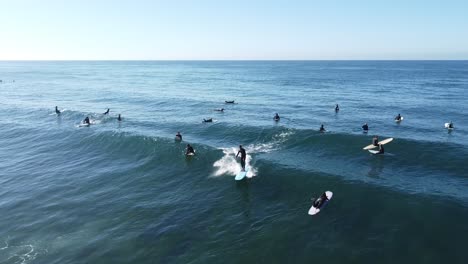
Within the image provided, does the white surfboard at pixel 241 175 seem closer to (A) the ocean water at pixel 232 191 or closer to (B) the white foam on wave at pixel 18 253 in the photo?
(A) the ocean water at pixel 232 191

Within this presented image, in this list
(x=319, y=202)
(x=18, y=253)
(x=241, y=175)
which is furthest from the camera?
(x=241, y=175)

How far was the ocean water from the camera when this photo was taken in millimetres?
20031

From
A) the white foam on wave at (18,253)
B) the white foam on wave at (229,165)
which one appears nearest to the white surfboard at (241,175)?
the white foam on wave at (229,165)

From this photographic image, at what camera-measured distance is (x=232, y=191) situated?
28.0 meters

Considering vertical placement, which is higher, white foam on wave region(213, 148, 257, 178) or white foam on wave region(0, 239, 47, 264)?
white foam on wave region(213, 148, 257, 178)

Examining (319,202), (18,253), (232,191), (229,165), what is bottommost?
(18,253)

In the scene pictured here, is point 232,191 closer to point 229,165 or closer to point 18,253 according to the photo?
point 229,165

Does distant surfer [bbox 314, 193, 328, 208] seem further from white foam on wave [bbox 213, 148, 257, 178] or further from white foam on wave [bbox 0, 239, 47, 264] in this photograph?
white foam on wave [bbox 0, 239, 47, 264]

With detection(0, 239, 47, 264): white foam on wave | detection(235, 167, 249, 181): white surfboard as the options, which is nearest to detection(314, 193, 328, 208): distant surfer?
detection(235, 167, 249, 181): white surfboard

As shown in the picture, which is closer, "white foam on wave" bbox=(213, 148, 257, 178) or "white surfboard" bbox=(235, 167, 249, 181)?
"white surfboard" bbox=(235, 167, 249, 181)

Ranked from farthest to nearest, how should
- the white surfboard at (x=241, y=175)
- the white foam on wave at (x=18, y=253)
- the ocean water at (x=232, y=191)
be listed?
the white surfboard at (x=241, y=175) → the ocean water at (x=232, y=191) → the white foam on wave at (x=18, y=253)

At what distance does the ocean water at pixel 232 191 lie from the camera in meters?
20.0

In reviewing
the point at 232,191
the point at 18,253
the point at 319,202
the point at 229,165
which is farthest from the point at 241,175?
the point at 18,253

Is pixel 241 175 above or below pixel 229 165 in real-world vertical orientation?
above
